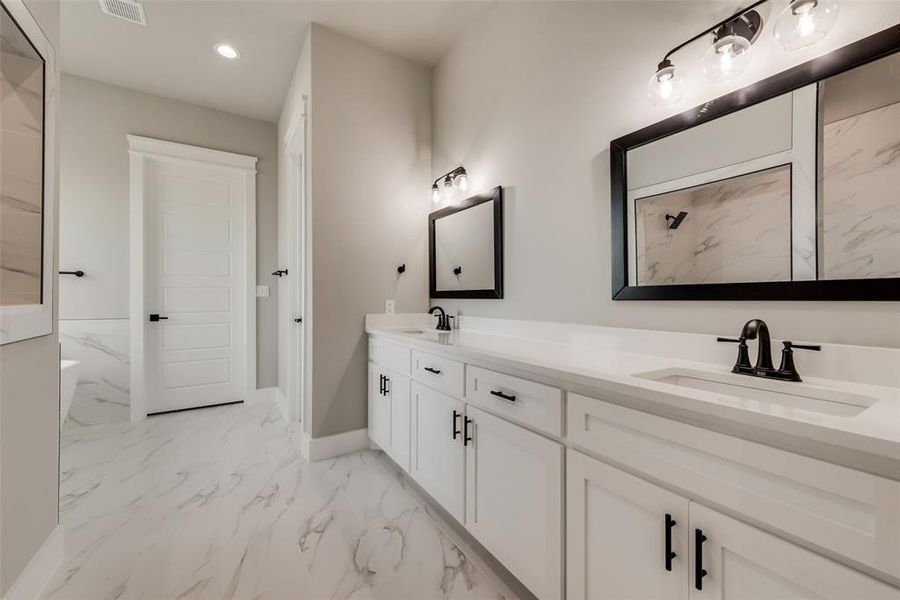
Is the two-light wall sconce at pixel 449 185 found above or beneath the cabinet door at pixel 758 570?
above

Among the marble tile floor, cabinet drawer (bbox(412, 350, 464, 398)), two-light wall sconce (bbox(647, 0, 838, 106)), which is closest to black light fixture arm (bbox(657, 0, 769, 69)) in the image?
two-light wall sconce (bbox(647, 0, 838, 106))

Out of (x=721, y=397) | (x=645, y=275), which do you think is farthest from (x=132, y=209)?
(x=721, y=397)

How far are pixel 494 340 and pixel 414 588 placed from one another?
119 cm

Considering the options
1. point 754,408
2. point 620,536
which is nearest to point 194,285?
point 620,536

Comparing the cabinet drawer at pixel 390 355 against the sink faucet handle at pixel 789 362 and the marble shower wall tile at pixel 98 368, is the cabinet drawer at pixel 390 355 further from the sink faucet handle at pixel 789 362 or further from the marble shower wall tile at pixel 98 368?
the marble shower wall tile at pixel 98 368

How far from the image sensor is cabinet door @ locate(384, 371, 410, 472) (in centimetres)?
202

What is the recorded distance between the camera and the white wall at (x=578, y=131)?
108cm

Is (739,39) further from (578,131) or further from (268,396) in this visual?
(268,396)

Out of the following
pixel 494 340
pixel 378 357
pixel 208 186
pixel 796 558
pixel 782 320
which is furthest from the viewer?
pixel 208 186

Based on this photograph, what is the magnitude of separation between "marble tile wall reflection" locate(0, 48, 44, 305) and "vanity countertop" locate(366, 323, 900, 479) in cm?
163

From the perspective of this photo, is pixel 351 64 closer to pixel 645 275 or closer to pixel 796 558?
pixel 645 275

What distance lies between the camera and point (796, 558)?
0.67 meters

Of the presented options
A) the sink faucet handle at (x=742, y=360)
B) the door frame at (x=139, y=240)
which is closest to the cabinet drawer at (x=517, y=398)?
the sink faucet handle at (x=742, y=360)

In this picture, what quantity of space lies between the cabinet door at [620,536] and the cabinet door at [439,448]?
58 cm
